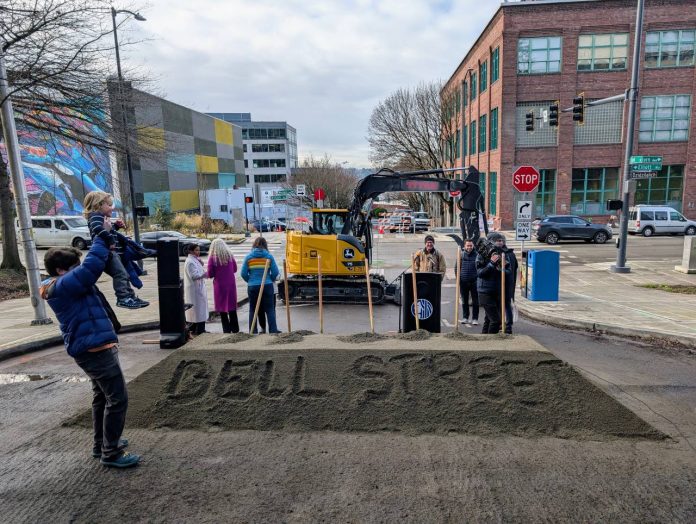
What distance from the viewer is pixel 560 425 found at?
15.7 feet

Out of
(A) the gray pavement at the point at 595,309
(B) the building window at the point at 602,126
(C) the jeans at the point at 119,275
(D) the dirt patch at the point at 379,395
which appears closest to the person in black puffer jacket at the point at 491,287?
(D) the dirt patch at the point at 379,395

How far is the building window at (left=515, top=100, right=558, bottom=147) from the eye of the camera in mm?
32875

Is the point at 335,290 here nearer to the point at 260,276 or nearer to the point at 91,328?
the point at 260,276

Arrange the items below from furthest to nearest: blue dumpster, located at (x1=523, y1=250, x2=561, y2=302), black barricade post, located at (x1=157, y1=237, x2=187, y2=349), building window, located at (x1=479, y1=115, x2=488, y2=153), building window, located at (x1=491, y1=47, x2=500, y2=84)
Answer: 1. building window, located at (x1=479, y1=115, x2=488, y2=153)
2. building window, located at (x1=491, y1=47, x2=500, y2=84)
3. blue dumpster, located at (x1=523, y1=250, x2=561, y2=302)
4. black barricade post, located at (x1=157, y1=237, x2=187, y2=349)

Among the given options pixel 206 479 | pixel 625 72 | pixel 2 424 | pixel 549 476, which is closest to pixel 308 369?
pixel 206 479

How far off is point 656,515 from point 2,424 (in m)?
6.14

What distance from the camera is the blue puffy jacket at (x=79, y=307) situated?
3787 mm

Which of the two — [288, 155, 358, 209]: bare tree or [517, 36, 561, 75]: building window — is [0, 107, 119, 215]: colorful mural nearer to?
[288, 155, 358, 209]: bare tree

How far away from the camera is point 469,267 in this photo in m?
9.16

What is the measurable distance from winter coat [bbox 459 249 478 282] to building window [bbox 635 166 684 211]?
30278mm

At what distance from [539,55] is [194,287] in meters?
32.7

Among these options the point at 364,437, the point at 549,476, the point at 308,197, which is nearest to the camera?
the point at 549,476

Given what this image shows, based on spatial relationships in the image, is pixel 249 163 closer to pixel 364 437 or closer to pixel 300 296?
pixel 300 296

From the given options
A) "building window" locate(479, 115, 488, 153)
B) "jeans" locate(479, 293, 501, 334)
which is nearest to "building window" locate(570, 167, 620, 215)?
"building window" locate(479, 115, 488, 153)
